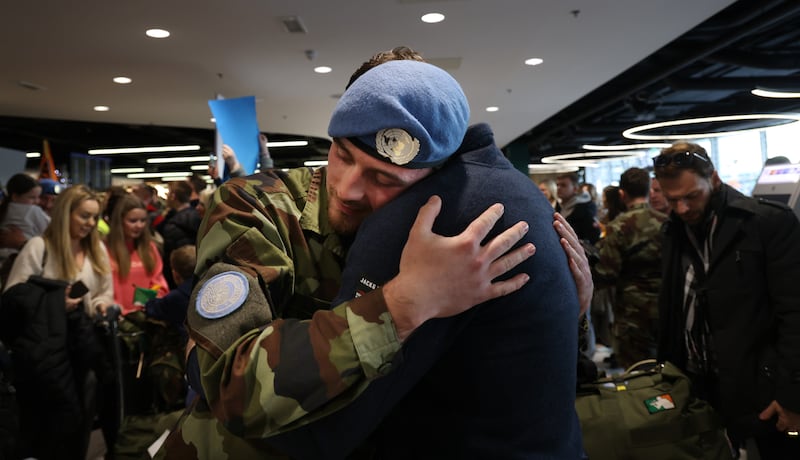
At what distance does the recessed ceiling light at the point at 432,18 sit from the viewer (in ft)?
17.3

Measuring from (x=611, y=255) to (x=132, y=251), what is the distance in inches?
129

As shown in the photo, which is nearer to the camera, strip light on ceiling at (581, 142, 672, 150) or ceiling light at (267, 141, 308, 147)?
ceiling light at (267, 141, 308, 147)

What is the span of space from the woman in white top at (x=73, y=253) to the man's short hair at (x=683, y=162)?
2995mm

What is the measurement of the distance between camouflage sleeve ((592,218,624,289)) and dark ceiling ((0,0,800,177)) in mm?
3103

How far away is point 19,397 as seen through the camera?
284 cm

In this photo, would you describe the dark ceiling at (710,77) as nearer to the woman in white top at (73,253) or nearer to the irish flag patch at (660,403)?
the irish flag patch at (660,403)

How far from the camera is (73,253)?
3461 millimetres

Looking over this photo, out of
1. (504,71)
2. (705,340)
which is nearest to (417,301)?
(705,340)

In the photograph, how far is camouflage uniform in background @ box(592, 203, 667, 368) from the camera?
3.92m

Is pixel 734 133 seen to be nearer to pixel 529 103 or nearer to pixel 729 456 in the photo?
pixel 529 103

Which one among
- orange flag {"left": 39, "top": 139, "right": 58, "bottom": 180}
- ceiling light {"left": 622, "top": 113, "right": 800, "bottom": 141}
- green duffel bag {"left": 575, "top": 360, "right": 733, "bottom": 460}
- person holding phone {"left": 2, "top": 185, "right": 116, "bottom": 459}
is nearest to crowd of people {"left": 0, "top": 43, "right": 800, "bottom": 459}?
green duffel bag {"left": 575, "top": 360, "right": 733, "bottom": 460}

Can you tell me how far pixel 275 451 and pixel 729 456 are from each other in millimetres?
1955

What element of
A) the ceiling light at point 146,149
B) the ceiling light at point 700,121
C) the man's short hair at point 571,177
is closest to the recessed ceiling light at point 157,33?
the man's short hair at point 571,177

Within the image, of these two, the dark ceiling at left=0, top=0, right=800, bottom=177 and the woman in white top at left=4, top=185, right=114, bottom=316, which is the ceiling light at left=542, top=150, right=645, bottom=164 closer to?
the dark ceiling at left=0, top=0, right=800, bottom=177
